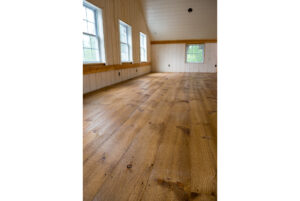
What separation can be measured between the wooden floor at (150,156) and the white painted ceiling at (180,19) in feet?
18.1

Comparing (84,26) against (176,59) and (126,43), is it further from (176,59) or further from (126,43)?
(176,59)

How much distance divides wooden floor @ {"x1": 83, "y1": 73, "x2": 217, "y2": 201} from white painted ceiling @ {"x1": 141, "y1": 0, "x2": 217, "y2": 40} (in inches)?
217

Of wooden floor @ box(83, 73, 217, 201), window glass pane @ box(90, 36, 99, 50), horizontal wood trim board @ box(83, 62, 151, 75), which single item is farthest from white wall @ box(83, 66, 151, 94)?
wooden floor @ box(83, 73, 217, 201)

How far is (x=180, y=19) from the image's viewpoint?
6.94 m

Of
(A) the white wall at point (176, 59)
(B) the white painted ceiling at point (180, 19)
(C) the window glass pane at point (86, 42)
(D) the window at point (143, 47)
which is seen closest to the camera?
(C) the window glass pane at point (86, 42)

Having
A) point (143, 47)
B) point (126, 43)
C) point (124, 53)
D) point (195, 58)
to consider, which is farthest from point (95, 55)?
point (195, 58)

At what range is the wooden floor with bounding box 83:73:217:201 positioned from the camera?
0.79 metres

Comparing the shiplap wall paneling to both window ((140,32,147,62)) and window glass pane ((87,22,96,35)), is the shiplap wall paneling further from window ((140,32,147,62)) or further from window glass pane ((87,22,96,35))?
window ((140,32,147,62))

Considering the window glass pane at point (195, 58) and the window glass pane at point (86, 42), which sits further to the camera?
the window glass pane at point (195, 58)

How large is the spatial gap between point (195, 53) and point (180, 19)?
85.3 inches

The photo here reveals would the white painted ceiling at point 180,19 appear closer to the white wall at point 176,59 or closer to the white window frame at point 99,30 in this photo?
the white wall at point 176,59

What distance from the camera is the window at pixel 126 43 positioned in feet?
17.1

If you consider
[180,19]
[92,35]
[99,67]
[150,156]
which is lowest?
[150,156]

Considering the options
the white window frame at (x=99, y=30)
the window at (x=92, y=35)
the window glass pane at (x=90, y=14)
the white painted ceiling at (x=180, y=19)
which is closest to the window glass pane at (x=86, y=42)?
the window at (x=92, y=35)
